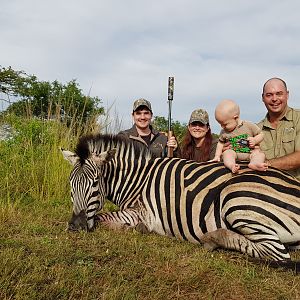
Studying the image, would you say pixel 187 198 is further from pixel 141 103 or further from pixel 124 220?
pixel 141 103

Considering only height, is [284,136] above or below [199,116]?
below

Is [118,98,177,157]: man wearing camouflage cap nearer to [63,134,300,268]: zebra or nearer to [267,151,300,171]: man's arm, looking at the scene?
[63,134,300,268]: zebra

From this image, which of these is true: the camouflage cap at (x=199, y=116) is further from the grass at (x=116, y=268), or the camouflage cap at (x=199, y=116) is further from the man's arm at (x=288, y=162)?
the grass at (x=116, y=268)

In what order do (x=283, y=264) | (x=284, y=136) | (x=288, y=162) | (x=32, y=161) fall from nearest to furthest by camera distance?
1. (x=283, y=264)
2. (x=288, y=162)
3. (x=284, y=136)
4. (x=32, y=161)

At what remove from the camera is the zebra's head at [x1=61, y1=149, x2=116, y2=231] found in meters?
3.71

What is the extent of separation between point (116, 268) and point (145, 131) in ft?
10.2

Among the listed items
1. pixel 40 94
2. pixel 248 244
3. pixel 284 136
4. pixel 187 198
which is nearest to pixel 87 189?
pixel 187 198

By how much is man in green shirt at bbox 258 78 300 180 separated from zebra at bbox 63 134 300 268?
1.24m

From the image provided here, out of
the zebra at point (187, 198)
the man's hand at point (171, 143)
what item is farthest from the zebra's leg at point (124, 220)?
the man's hand at point (171, 143)

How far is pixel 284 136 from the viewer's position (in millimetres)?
4676

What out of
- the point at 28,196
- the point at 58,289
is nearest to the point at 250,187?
the point at 58,289

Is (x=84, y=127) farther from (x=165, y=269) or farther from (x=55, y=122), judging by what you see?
(x=165, y=269)

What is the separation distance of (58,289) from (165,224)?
1624mm

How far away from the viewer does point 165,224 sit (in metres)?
3.76
